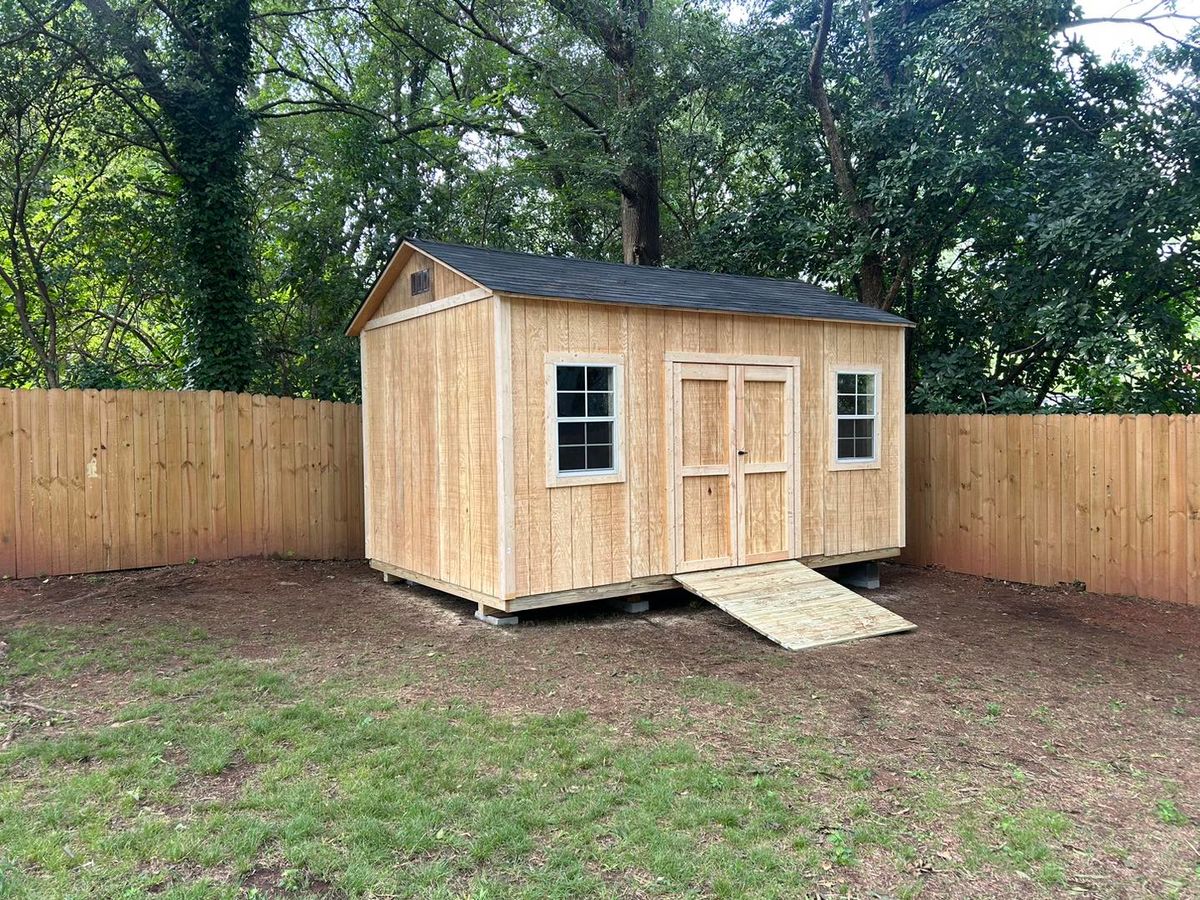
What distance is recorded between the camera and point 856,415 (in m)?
8.17

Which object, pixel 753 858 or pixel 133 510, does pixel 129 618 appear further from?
pixel 753 858

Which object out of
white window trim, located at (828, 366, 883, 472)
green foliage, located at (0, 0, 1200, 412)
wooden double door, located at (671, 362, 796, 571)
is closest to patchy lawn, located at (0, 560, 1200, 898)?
wooden double door, located at (671, 362, 796, 571)

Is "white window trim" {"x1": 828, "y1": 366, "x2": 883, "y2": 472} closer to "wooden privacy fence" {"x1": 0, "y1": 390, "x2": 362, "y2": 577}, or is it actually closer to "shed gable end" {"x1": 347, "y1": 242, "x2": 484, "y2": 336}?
"shed gable end" {"x1": 347, "y1": 242, "x2": 484, "y2": 336}

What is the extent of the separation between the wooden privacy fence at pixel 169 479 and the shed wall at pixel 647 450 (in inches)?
148

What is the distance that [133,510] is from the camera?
7906mm

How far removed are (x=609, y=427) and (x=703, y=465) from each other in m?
0.98

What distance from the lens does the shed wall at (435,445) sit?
6.37 m

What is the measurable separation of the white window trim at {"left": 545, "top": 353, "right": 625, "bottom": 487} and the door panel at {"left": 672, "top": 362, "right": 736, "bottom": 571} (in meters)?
0.54

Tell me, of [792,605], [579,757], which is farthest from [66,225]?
[579,757]

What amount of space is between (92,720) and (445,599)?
3.44m

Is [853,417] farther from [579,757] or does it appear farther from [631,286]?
[579,757]

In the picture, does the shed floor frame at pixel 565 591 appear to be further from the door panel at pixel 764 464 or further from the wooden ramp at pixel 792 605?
the door panel at pixel 764 464

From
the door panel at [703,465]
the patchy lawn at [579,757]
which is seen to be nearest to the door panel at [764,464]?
the door panel at [703,465]

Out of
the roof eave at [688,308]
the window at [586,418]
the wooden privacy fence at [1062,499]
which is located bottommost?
the wooden privacy fence at [1062,499]
